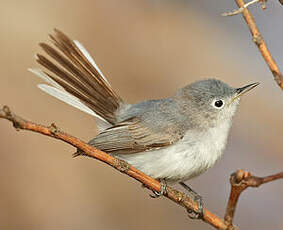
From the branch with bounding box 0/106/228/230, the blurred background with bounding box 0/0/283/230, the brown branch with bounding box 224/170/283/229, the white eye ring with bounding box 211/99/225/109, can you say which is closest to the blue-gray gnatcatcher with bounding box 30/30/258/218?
the white eye ring with bounding box 211/99/225/109

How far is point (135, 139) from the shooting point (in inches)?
112

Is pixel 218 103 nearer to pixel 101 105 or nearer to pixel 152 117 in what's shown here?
pixel 152 117

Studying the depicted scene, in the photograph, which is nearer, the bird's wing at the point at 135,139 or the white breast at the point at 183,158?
the white breast at the point at 183,158

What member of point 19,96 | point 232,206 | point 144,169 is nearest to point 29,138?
point 19,96

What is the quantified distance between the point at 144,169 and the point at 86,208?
189cm

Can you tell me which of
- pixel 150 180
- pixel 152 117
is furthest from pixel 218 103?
pixel 150 180

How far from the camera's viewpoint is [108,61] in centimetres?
550

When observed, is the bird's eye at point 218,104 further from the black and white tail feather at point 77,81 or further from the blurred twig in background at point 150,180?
the blurred twig in background at point 150,180

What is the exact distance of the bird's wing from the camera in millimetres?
2790

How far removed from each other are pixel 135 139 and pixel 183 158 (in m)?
0.35

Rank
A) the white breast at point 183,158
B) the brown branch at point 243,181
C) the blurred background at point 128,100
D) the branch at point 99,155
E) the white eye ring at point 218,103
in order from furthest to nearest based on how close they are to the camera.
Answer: the blurred background at point 128,100, the white eye ring at point 218,103, the white breast at point 183,158, the branch at point 99,155, the brown branch at point 243,181

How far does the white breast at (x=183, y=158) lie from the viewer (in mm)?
2619

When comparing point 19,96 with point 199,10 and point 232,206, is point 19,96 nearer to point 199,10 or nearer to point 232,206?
point 199,10

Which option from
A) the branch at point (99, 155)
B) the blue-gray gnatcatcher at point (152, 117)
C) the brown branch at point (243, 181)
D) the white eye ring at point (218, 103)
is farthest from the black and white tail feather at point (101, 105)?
the brown branch at point (243, 181)
